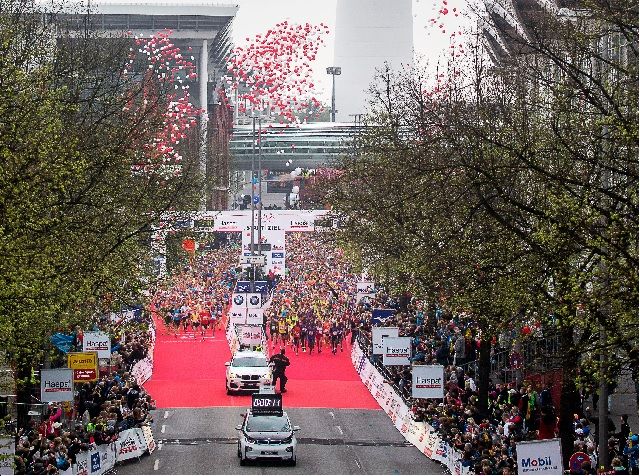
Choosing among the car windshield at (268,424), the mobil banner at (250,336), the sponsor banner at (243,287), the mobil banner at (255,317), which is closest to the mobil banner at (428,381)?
the car windshield at (268,424)

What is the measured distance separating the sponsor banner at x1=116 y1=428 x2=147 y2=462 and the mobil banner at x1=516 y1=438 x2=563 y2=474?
11.7 meters

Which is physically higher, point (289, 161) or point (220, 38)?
point (220, 38)

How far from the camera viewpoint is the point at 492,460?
28.5 m

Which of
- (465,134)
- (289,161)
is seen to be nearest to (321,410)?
(465,134)

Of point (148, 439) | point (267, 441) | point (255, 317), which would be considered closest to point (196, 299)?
point (255, 317)

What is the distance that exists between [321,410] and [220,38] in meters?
105

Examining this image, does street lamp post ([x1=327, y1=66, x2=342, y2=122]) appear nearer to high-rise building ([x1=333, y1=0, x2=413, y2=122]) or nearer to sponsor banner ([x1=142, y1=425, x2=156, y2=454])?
high-rise building ([x1=333, y1=0, x2=413, y2=122])

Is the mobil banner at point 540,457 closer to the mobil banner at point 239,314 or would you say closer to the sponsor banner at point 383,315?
the sponsor banner at point 383,315

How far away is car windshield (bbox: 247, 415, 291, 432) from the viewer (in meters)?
32.7

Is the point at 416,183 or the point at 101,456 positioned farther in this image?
the point at 416,183

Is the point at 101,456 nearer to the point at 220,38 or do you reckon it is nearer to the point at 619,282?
the point at 619,282

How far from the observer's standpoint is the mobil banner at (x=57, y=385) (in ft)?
102

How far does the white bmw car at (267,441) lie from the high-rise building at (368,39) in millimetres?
154246

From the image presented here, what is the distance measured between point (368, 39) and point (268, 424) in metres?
157
